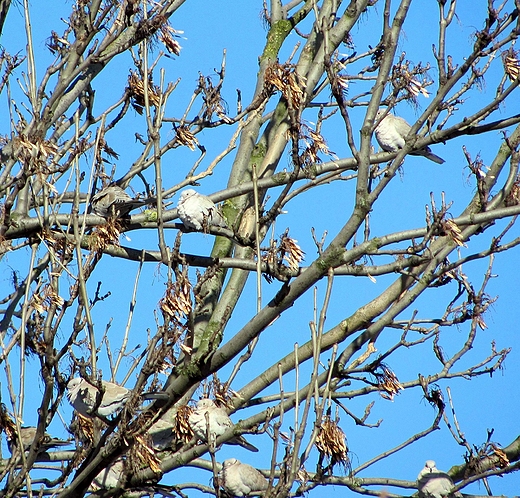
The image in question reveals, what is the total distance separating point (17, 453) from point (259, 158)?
2965 mm

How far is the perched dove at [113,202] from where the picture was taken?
4863 millimetres

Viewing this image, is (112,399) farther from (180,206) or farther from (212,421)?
(180,206)

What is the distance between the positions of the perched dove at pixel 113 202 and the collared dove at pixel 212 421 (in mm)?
1332

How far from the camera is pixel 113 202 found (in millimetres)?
4875

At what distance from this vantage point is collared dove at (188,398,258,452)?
4.54 metres

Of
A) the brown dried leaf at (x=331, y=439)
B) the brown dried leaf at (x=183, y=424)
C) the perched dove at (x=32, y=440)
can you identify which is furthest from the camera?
the perched dove at (x=32, y=440)

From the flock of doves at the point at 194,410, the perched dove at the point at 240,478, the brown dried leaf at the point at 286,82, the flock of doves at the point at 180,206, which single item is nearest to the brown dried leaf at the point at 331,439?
the flock of doves at the point at 194,410

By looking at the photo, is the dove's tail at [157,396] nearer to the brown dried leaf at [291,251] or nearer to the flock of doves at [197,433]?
the flock of doves at [197,433]

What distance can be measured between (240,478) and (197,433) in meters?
1.77

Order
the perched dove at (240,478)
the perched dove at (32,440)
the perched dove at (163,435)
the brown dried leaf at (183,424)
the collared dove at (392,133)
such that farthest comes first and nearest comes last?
the collared dove at (392,133) → the perched dove at (240,478) → the perched dove at (163,435) → the perched dove at (32,440) → the brown dried leaf at (183,424)

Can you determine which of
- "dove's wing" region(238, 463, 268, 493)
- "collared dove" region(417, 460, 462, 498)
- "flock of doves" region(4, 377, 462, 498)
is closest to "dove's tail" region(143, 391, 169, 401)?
"flock of doves" region(4, 377, 462, 498)

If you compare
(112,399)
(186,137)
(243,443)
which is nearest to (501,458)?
(243,443)

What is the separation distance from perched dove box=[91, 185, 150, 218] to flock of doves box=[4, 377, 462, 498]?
110 centimetres

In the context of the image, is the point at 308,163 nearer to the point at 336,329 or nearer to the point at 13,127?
the point at 336,329
